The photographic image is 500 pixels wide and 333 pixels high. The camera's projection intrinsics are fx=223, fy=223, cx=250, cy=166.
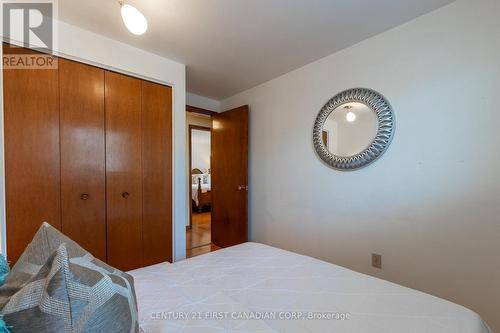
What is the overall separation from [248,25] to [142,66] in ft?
3.68

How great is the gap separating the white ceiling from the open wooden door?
977mm

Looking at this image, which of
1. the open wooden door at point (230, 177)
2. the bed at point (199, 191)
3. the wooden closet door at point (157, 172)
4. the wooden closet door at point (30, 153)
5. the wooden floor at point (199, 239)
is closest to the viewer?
the wooden closet door at point (30, 153)

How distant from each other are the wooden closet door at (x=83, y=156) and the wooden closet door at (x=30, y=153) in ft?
0.18

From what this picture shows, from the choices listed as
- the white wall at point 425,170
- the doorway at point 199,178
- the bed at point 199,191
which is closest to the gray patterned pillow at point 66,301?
the white wall at point 425,170

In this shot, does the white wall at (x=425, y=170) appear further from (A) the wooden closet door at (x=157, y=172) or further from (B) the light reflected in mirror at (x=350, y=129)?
(A) the wooden closet door at (x=157, y=172)

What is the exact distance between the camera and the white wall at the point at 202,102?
340 centimetres

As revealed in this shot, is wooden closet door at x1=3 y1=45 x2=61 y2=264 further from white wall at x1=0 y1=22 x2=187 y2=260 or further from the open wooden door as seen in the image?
the open wooden door

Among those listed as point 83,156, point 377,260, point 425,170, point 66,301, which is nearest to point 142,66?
point 83,156

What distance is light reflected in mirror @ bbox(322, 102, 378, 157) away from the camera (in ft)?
6.55

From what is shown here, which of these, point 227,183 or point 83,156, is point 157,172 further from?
point 227,183

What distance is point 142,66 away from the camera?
2191 millimetres

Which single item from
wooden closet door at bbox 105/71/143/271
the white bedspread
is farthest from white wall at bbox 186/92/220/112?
the white bedspread

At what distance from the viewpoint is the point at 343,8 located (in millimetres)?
1635

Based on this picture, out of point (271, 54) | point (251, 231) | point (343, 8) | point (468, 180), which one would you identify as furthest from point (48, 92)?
point (468, 180)
